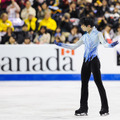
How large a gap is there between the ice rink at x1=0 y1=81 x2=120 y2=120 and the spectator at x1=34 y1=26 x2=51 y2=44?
5.91 ft

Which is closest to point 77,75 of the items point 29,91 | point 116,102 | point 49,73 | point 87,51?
point 49,73

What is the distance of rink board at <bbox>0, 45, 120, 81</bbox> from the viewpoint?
46.1ft

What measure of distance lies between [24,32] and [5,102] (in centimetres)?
608

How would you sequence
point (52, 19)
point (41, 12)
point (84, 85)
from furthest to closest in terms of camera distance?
point (41, 12), point (52, 19), point (84, 85)

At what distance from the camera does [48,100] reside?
9719 millimetres

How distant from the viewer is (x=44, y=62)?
14.1 metres

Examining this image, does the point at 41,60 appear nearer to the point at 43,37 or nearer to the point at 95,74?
the point at 43,37

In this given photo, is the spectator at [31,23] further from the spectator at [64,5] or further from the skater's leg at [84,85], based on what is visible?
the skater's leg at [84,85]

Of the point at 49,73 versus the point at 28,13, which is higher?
the point at 28,13

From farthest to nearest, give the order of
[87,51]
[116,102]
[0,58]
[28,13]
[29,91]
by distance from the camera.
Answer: [28,13], [0,58], [29,91], [116,102], [87,51]

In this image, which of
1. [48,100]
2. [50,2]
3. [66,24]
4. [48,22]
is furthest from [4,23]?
[48,100]

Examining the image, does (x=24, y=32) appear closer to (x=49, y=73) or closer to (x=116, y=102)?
(x=49, y=73)

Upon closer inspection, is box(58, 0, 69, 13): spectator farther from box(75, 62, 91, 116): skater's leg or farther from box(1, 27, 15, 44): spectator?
box(75, 62, 91, 116): skater's leg

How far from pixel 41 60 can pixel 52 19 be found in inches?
97.6
